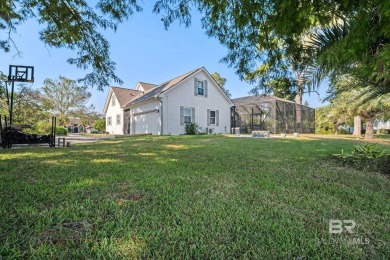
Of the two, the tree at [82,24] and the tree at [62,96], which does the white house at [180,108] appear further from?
the tree at [62,96]

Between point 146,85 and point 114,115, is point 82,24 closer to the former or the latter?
point 146,85

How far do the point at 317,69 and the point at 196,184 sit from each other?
322cm

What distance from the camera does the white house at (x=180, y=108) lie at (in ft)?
54.9

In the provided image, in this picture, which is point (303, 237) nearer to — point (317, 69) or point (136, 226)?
point (136, 226)

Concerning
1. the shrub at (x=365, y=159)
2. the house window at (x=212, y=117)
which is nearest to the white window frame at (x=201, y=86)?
the house window at (x=212, y=117)

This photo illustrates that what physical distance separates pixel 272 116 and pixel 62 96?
33.6 m

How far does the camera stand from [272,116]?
20.5m

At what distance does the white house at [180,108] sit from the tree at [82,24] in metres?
10.8

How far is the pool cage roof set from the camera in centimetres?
2048

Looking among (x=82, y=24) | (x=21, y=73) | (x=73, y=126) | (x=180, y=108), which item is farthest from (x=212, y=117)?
(x=73, y=126)

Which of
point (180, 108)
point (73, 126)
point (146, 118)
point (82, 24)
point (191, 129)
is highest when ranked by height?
point (82, 24)

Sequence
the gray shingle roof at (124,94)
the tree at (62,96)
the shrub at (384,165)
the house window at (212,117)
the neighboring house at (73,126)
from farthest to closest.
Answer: the neighboring house at (73,126)
the tree at (62,96)
the gray shingle roof at (124,94)
the house window at (212,117)
the shrub at (384,165)

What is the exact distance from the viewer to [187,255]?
4.78ft

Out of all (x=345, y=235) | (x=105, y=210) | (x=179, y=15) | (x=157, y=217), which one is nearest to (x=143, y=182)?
(x=105, y=210)
